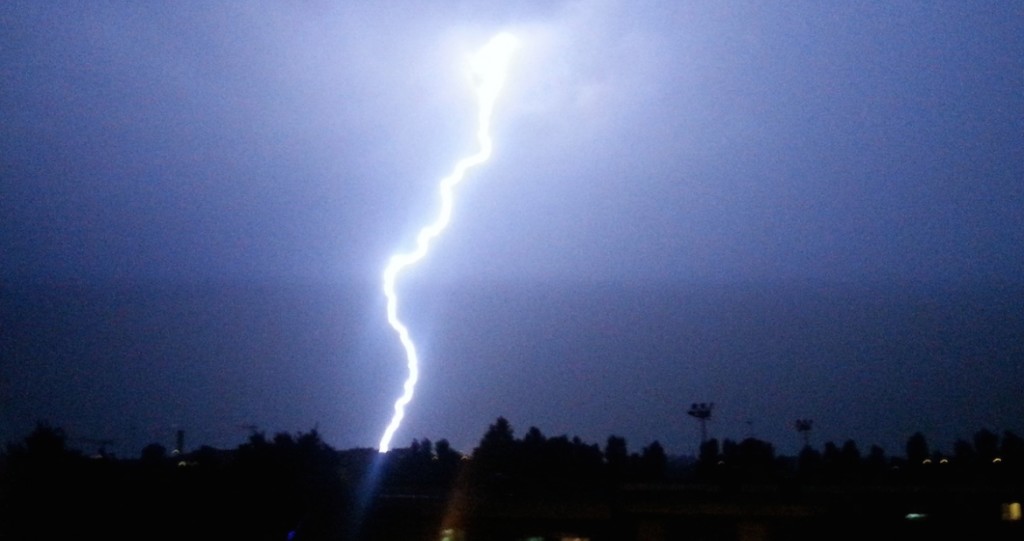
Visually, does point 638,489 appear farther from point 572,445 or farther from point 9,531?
point 572,445

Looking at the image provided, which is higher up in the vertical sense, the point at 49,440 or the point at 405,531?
the point at 49,440

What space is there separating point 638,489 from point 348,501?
616 centimetres

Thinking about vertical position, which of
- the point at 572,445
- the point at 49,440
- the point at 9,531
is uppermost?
the point at 572,445

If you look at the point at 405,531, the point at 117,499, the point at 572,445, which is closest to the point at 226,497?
the point at 117,499

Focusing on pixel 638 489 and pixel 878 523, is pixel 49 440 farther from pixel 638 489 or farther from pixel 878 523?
pixel 878 523

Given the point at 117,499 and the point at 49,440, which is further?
the point at 49,440

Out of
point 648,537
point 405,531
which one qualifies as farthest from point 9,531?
point 648,537

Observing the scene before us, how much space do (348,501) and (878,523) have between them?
1077cm

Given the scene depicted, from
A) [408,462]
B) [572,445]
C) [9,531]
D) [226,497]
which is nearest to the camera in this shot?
[9,531]

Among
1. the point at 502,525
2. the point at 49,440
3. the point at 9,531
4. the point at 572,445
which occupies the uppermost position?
the point at 572,445

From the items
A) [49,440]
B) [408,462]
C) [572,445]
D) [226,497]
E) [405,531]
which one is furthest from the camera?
[572,445]

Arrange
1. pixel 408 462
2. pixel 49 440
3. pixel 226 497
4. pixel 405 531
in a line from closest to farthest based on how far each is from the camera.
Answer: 1. pixel 405 531
2. pixel 226 497
3. pixel 49 440
4. pixel 408 462

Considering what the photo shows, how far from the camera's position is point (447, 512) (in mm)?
24266

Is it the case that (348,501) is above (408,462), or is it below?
below
